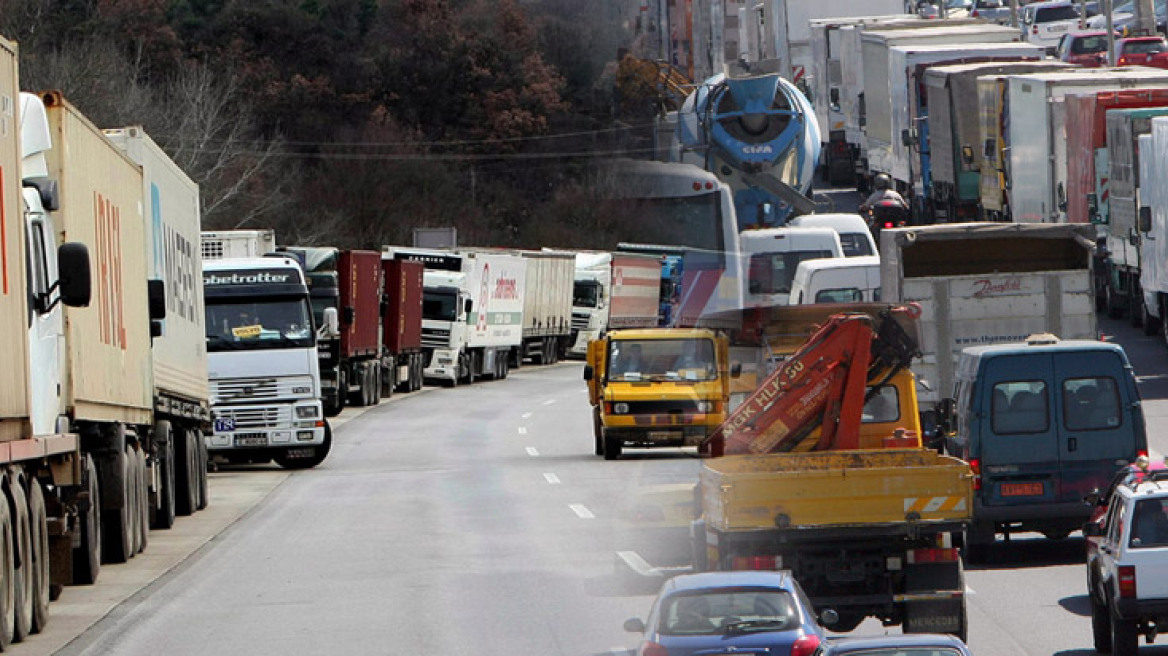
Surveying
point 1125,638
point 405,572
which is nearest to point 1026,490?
point 405,572

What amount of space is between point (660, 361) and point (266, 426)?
6023 millimetres

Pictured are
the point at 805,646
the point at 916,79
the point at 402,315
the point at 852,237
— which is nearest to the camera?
the point at 805,646

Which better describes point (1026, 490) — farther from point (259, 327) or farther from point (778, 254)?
point (259, 327)

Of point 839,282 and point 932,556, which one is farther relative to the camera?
point 839,282

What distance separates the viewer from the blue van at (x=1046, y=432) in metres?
18.5

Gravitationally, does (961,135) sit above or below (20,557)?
above

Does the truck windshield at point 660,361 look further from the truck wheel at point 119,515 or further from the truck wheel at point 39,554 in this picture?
the truck wheel at point 39,554

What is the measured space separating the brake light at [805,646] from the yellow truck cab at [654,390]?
66.9 ft

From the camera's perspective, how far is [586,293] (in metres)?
77.7

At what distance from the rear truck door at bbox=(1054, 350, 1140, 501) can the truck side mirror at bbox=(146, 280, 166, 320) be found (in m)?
9.04

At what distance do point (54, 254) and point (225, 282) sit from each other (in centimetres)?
1554

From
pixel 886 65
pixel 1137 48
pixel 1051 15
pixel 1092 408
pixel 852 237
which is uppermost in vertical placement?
pixel 1051 15

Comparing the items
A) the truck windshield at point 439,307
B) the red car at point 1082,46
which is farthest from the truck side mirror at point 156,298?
the red car at point 1082,46

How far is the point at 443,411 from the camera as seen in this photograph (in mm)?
49062
